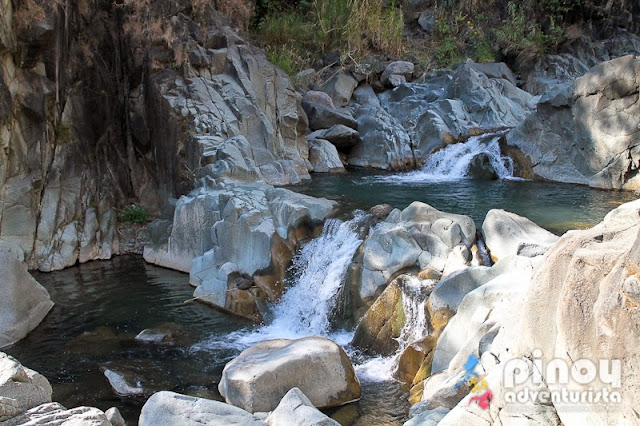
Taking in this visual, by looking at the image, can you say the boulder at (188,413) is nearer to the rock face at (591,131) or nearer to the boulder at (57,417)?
the boulder at (57,417)

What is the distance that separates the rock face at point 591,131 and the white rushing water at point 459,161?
1.41 feet

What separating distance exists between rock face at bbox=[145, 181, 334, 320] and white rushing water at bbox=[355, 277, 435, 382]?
79.9 inches

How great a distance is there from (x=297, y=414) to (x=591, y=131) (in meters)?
9.50


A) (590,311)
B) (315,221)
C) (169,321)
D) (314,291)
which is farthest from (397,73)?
(590,311)

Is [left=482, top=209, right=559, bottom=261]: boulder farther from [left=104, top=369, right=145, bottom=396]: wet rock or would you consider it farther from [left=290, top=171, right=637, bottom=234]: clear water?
[left=104, top=369, right=145, bottom=396]: wet rock

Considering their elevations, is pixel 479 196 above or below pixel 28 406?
above

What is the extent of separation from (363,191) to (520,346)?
318 inches

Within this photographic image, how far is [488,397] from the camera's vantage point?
3740 millimetres

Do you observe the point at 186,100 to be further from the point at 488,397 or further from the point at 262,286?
the point at 488,397

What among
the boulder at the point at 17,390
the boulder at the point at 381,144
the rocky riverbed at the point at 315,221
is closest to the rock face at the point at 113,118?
the rocky riverbed at the point at 315,221

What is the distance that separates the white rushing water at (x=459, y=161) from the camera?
13.2 m

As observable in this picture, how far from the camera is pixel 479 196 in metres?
11.1

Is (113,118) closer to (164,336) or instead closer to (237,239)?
(237,239)

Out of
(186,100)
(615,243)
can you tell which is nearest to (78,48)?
(186,100)
